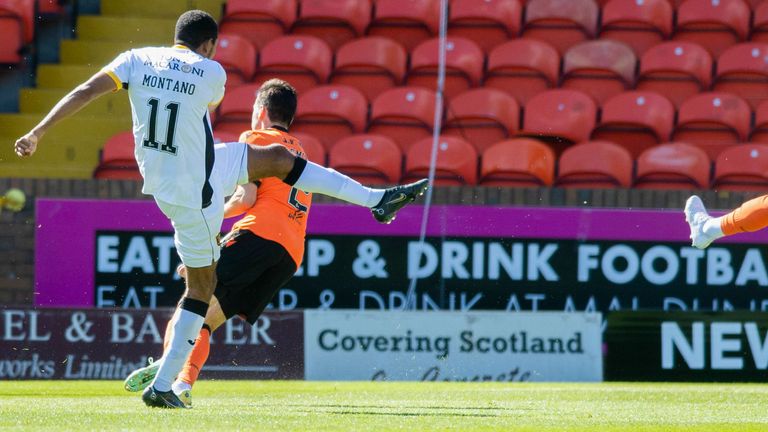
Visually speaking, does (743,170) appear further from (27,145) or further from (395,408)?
(27,145)

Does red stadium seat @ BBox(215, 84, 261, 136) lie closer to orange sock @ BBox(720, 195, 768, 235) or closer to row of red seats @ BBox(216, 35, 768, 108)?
row of red seats @ BBox(216, 35, 768, 108)

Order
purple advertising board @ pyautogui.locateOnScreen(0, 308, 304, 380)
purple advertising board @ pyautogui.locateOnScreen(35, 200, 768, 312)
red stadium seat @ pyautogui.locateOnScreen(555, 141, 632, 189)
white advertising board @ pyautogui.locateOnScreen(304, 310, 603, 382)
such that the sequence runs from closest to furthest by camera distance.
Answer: purple advertising board @ pyautogui.locateOnScreen(0, 308, 304, 380) → white advertising board @ pyautogui.locateOnScreen(304, 310, 603, 382) → purple advertising board @ pyautogui.locateOnScreen(35, 200, 768, 312) → red stadium seat @ pyautogui.locateOnScreen(555, 141, 632, 189)

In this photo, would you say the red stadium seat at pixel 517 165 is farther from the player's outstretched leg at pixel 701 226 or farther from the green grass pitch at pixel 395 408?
the player's outstretched leg at pixel 701 226

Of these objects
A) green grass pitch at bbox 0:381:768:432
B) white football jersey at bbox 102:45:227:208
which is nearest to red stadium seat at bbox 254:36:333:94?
green grass pitch at bbox 0:381:768:432

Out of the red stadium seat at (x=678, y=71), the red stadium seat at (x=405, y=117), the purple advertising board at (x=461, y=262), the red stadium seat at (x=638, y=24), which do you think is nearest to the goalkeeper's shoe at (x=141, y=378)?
the purple advertising board at (x=461, y=262)

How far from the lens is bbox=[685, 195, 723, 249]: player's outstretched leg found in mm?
7324

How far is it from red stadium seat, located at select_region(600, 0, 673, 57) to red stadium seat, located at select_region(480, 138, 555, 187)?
2374 millimetres

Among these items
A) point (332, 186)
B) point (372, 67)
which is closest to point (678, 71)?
point (372, 67)

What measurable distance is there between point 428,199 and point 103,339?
2.81m

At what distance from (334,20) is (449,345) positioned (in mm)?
4409

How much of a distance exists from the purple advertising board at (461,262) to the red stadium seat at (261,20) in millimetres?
3239

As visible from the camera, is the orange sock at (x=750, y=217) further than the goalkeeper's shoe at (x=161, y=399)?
Yes

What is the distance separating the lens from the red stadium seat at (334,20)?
13.2 m

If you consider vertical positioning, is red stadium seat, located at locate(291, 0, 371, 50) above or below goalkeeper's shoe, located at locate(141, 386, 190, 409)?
above
